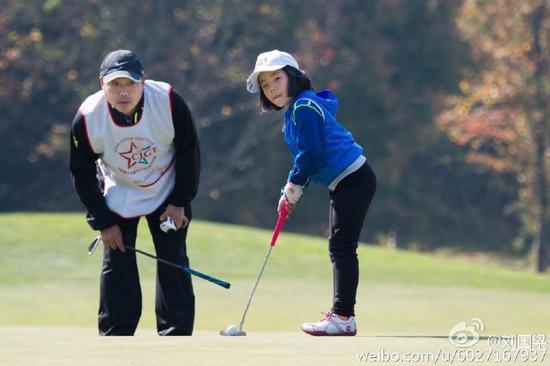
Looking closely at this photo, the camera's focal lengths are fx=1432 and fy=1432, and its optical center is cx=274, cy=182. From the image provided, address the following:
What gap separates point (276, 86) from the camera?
690cm

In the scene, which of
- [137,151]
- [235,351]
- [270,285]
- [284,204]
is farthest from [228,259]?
[235,351]

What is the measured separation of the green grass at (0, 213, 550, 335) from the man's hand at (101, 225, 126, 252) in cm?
271

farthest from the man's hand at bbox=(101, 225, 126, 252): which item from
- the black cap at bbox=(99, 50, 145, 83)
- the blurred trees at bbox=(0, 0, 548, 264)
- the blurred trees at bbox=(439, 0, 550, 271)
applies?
the blurred trees at bbox=(0, 0, 548, 264)

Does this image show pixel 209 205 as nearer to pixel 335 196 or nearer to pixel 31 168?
pixel 31 168

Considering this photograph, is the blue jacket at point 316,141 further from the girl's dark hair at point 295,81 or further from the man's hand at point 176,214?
the man's hand at point 176,214

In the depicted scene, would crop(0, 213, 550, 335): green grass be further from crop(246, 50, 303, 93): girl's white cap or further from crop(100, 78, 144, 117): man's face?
crop(100, 78, 144, 117): man's face

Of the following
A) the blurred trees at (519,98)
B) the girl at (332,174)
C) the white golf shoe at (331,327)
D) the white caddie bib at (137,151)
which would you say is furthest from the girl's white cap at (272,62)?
the blurred trees at (519,98)

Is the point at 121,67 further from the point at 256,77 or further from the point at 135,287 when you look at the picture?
the point at 135,287

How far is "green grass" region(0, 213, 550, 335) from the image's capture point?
10578mm

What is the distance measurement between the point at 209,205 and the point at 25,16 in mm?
5016

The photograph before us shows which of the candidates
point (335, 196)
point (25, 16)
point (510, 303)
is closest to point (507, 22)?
point (25, 16)

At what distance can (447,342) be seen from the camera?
601cm

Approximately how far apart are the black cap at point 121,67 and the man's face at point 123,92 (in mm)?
35

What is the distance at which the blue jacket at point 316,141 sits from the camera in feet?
22.1
